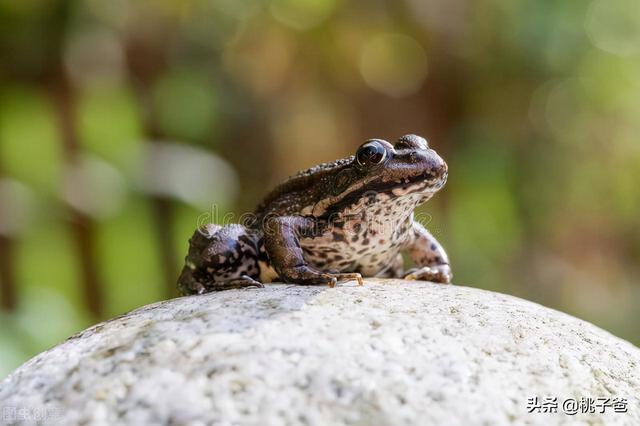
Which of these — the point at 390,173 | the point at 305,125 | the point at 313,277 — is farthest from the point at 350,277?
the point at 305,125

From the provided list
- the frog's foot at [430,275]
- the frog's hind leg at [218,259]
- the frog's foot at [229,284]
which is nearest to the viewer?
the frog's foot at [229,284]

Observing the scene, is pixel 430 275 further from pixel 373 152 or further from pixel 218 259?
pixel 218 259

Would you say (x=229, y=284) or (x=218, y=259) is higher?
(x=218, y=259)

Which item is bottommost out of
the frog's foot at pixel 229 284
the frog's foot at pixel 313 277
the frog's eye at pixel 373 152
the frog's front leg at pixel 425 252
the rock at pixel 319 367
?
the rock at pixel 319 367

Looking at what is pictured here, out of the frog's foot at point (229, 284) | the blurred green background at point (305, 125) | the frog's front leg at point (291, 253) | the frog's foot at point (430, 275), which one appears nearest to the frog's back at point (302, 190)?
the frog's front leg at point (291, 253)

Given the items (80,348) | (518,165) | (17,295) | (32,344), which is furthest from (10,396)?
(518,165)

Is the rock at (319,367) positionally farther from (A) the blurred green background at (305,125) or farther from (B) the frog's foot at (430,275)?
(A) the blurred green background at (305,125)

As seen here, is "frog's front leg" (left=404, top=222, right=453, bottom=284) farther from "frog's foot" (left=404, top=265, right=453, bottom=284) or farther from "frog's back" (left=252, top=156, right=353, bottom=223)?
"frog's back" (left=252, top=156, right=353, bottom=223)
